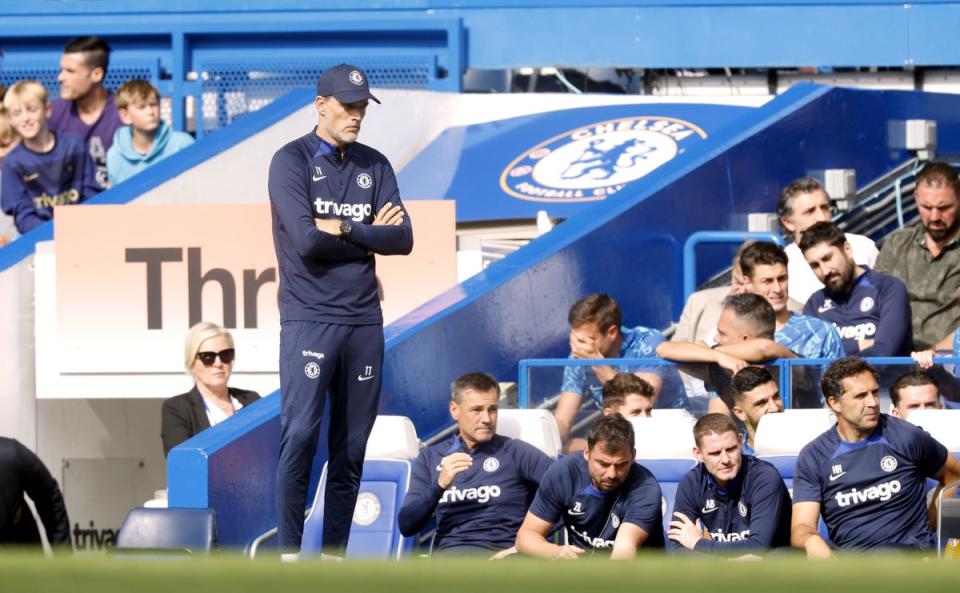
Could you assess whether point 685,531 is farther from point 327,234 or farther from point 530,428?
point 327,234

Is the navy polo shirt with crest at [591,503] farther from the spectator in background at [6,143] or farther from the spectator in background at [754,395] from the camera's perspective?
the spectator in background at [6,143]

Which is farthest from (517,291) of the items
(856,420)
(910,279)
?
(856,420)

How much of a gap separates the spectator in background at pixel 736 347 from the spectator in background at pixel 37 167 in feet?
16.4

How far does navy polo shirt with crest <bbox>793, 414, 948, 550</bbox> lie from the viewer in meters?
5.91

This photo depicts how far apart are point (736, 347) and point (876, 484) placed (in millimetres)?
1163

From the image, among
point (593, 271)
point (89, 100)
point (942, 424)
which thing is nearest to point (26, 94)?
point (89, 100)

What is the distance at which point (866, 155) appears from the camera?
34.3ft

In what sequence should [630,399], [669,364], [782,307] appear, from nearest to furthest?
[630,399] → [669,364] → [782,307]

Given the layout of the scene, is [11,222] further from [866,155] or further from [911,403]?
[911,403]

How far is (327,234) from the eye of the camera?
5336 millimetres

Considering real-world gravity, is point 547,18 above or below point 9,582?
above

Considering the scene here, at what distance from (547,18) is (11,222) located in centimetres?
446

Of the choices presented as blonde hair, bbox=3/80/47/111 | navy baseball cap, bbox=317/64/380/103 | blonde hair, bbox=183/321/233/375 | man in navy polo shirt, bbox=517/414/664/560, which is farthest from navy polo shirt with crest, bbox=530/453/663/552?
blonde hair, bbox=3/80/47/111

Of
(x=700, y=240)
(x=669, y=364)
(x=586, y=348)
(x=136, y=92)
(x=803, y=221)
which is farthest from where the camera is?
(x=136, y=92)
